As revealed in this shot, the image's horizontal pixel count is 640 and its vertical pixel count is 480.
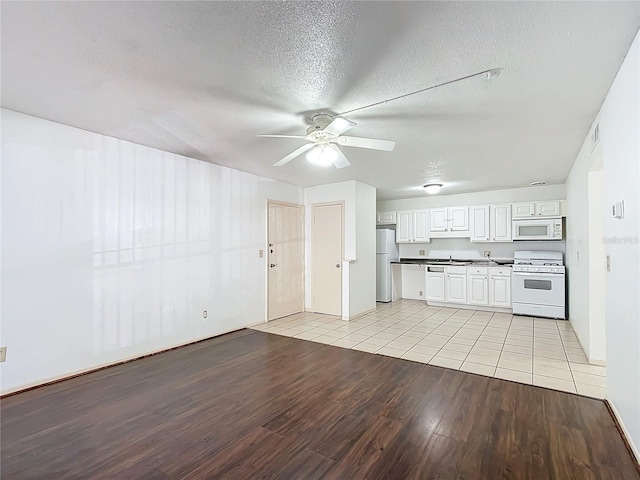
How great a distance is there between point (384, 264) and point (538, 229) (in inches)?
115

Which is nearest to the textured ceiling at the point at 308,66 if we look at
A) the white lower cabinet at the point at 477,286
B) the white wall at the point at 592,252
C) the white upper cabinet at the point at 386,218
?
the white wall at the point at 592,252

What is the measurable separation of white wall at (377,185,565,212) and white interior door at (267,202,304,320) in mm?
2703

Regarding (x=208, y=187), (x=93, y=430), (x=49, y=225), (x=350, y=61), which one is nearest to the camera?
(x=350, y=61)

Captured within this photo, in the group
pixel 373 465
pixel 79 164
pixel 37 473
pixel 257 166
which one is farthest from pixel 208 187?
pixel 373 465

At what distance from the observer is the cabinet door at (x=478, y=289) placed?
235 inches

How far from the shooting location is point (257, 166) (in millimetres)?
4480

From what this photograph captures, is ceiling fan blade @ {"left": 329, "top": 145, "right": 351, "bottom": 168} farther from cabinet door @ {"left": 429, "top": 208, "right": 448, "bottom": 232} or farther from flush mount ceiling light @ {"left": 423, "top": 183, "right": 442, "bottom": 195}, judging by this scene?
cabinet door @ {"left": 429, "top": 208, "right": 448, "bottom": 232}

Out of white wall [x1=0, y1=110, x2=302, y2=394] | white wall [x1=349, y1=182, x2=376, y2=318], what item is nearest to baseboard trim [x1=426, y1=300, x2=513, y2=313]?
white wall [x1=349, y1=182, x2=376, y2=318]

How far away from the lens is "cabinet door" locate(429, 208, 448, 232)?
6.66 meters

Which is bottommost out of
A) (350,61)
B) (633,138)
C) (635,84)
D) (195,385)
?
(195,385)

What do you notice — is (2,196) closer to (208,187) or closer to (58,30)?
(58,30)

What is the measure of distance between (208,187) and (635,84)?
4220 mm

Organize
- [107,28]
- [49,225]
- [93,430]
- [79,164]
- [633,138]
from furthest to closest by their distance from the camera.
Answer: [79,164], [49,225], [93,430], [633,138], [107,28]

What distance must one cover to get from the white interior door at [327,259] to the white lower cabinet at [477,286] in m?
2.64
